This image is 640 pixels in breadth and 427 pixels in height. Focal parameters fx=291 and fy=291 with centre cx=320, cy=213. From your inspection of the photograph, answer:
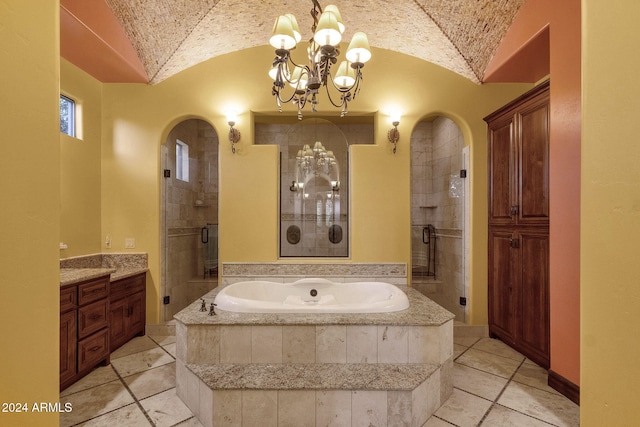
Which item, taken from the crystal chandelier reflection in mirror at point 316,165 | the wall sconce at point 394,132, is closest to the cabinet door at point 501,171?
the wall sconce at point 394,132

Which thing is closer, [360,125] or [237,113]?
[237,113]

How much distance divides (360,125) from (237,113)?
1.64 meters

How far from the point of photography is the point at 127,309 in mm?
3021

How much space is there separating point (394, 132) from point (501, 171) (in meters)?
1.18

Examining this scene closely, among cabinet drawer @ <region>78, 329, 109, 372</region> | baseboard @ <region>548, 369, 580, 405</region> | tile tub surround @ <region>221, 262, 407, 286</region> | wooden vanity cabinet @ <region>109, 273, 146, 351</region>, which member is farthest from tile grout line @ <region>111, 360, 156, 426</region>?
baseboard @ <region>548, 369, 580, 405</region>

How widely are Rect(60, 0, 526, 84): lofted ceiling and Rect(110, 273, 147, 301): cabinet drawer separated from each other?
2199 millimetres

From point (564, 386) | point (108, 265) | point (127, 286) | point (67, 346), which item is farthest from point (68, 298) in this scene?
point (564, 386)

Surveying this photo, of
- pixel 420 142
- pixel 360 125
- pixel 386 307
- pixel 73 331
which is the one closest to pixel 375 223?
pixel 386 307

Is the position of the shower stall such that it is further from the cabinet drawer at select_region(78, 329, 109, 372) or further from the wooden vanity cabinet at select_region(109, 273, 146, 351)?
the cabinet drawer at select_region(78, 329, 109, 372)

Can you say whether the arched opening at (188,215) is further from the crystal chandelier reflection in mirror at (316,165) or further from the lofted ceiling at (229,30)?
the crystal chandelier reflection in mirror at (316,165)

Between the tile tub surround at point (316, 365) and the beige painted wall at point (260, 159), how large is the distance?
1212mm

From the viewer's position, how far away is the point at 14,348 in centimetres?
92

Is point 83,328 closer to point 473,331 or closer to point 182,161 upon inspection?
point 182,161

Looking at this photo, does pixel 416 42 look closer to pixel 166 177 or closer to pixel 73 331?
pixel 166 177
